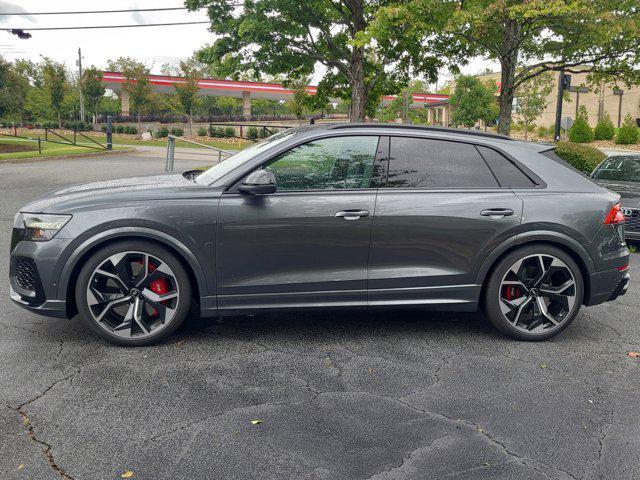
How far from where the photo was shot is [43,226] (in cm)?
446

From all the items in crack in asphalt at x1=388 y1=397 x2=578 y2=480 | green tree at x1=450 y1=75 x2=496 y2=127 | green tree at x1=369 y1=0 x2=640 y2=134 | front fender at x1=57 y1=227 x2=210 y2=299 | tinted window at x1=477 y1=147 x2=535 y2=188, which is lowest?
crack in asphalt at x1=388 y1=397 x2=578 y2=480

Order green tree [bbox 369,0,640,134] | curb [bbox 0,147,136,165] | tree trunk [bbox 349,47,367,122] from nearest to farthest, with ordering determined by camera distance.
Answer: green tree [bbox 369,0,640,134]
curb [bbox 0,147,136,165]
tree trunk [bbox 349,47,367,122]

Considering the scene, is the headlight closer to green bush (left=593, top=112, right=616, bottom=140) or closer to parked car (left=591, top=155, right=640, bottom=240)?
parked car (left=591, top=155, right=640, bottom=240)

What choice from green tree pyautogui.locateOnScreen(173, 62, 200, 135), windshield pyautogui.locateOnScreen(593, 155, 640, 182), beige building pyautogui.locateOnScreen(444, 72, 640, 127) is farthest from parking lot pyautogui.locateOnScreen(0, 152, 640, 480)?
beige building pyautogui.locateOnScreen(444, 72, 640, 127)

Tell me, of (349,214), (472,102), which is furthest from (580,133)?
(349,214)

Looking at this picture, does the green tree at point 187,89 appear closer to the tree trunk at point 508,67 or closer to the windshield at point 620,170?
the tree trunk at point 508,67

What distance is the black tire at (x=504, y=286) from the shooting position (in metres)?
4.80

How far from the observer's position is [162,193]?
458 centimetres

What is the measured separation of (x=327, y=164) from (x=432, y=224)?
935 millimetres

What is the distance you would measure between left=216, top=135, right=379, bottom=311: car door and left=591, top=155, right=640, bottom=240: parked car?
18.7 feet

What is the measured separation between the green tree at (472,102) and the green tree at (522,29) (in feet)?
145

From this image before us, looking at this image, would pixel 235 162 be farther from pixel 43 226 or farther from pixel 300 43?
pixel 300 43

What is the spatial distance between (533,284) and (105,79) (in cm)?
5282

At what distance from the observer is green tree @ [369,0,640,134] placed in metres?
15.5
